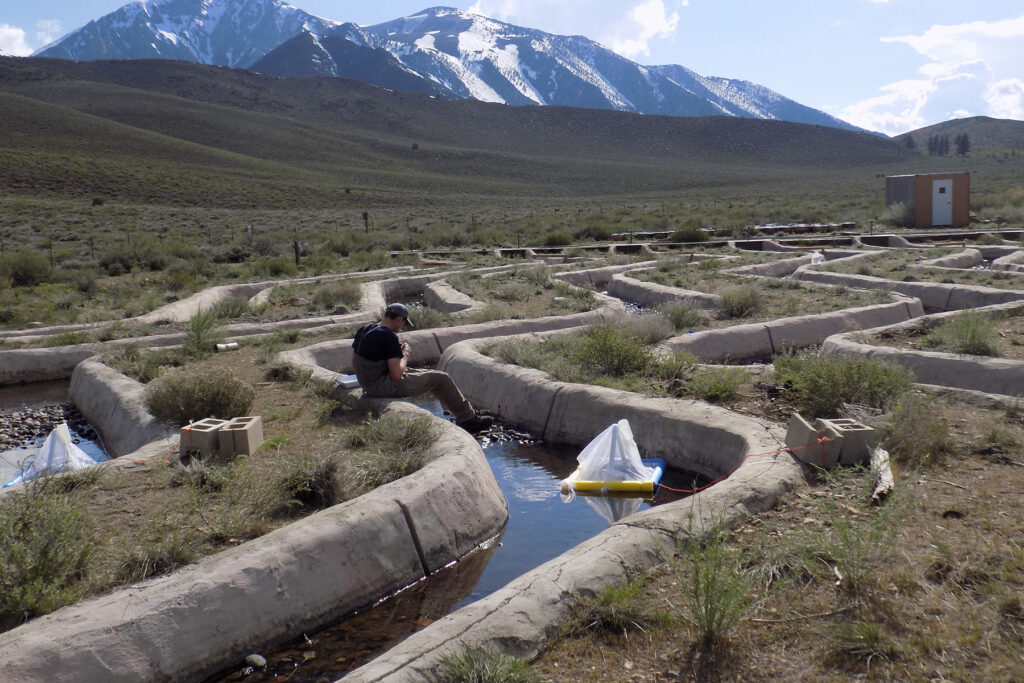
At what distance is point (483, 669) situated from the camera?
414 centimetres

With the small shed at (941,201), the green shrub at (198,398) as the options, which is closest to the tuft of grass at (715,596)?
the green shrub at (198,398)

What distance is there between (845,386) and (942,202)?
91.1 ft

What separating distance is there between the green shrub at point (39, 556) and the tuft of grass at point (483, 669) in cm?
231

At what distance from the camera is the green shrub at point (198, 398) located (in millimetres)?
9062

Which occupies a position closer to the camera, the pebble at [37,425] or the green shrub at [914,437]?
the green shrub at [914,437]

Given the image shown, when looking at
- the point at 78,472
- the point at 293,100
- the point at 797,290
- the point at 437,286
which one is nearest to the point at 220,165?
the point at 293,100

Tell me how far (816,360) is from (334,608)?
5826 millimetres

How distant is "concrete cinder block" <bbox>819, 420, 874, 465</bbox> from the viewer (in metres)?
7.17

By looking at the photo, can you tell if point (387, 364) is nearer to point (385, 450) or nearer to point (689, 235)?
point (385, 450)

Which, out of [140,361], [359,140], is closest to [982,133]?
[359,140]

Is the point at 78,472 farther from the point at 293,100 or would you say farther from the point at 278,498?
the point at 293,100

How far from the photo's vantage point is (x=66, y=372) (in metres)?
13.9

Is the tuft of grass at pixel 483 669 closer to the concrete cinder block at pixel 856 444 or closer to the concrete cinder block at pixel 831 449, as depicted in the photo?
the concrete cinder block at pixel 831 449

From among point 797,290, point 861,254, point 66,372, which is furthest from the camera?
point 861,254
